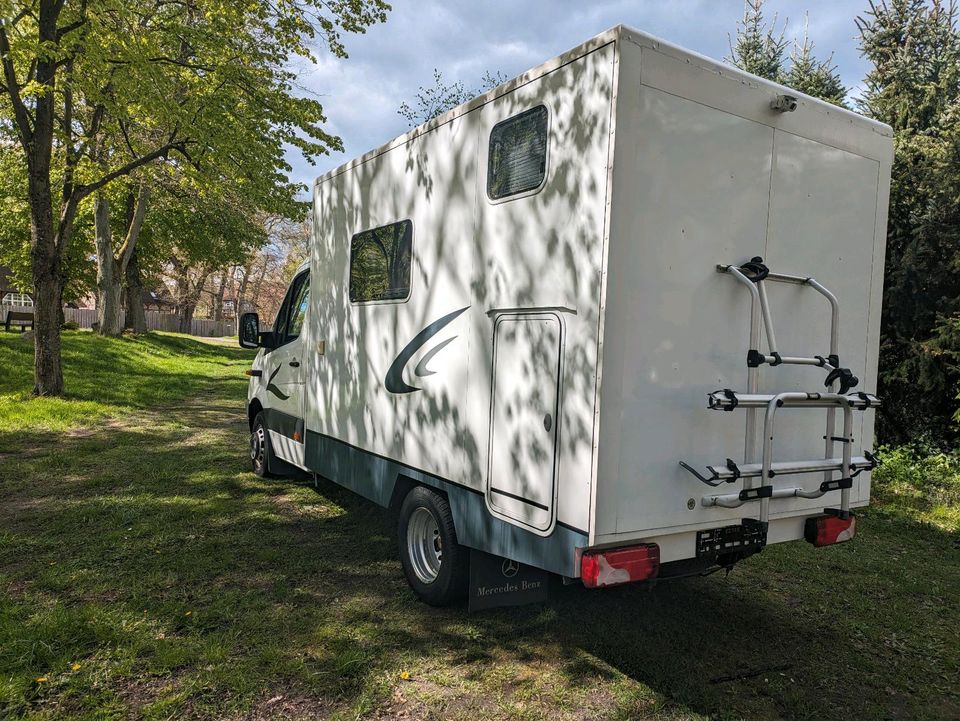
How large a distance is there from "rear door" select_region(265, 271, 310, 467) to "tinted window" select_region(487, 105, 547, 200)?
2838 mm

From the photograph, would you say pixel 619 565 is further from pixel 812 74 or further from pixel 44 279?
pixel 44 279

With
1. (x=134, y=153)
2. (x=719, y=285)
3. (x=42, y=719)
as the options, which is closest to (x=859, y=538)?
(x=719, y=285)

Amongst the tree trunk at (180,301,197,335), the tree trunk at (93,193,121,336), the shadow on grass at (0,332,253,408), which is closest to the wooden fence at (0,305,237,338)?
the tree trunk at (180,301,197,335)

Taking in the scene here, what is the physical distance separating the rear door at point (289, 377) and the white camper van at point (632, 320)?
1.86m

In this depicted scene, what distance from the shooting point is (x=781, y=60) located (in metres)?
12.2

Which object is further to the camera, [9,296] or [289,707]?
[9,296]

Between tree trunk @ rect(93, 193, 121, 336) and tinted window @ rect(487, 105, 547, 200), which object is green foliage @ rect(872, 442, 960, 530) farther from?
tree trunk @ rect(93, 193, 121, 336)

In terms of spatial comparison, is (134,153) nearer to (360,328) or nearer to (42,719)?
(360,328)

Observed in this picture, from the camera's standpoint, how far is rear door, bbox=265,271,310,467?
6.04 metres

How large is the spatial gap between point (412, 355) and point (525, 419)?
1236 mm

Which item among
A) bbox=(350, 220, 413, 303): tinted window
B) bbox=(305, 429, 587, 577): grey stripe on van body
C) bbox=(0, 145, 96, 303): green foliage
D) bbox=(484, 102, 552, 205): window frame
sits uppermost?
bbox=(0, 145, 96, 303): green foliage

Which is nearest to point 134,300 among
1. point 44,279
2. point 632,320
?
point 44,279

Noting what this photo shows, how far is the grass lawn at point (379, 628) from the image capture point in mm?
3193

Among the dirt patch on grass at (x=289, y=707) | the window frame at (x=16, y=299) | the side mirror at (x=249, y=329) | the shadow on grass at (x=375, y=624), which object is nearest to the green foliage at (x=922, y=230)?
the shadow on grass at (x=375, y=624)
